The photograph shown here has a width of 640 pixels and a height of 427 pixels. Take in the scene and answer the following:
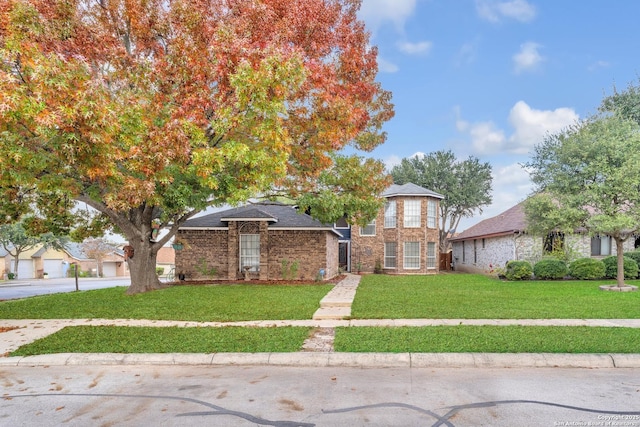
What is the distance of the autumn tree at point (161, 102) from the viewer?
27.1ft

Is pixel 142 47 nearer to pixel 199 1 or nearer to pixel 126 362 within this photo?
pixel 199 1

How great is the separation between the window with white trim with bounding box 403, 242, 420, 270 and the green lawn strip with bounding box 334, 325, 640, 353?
19.1 m

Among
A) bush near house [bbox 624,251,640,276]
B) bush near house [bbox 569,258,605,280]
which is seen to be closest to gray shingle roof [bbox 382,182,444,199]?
bush near house [bbox 569,258,605,280]

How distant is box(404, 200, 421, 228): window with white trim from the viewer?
27.4 m

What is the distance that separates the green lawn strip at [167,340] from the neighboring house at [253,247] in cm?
1200

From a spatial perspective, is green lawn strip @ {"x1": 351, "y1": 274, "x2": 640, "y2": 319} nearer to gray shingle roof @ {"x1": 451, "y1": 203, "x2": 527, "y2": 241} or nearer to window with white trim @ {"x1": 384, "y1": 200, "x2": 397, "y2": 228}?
gray shingle roof @ {"x1": 451, "y1": 203, "x2": 527, "y2": 241}

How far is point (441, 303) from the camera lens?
12.0 meters

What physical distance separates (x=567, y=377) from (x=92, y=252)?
6272 centimetres

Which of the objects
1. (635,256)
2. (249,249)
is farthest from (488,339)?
(635,256)

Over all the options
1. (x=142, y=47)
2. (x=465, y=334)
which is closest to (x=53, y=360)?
(x=465, y=334)

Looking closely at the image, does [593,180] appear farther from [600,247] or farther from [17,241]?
[17,241]

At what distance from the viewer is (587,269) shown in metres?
19.8

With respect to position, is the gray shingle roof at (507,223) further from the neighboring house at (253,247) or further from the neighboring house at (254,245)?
the neighboring house at (253,247)

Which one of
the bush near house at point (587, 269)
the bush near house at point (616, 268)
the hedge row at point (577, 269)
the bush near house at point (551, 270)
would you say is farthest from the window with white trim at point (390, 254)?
the bush near house at point (616, 268)
